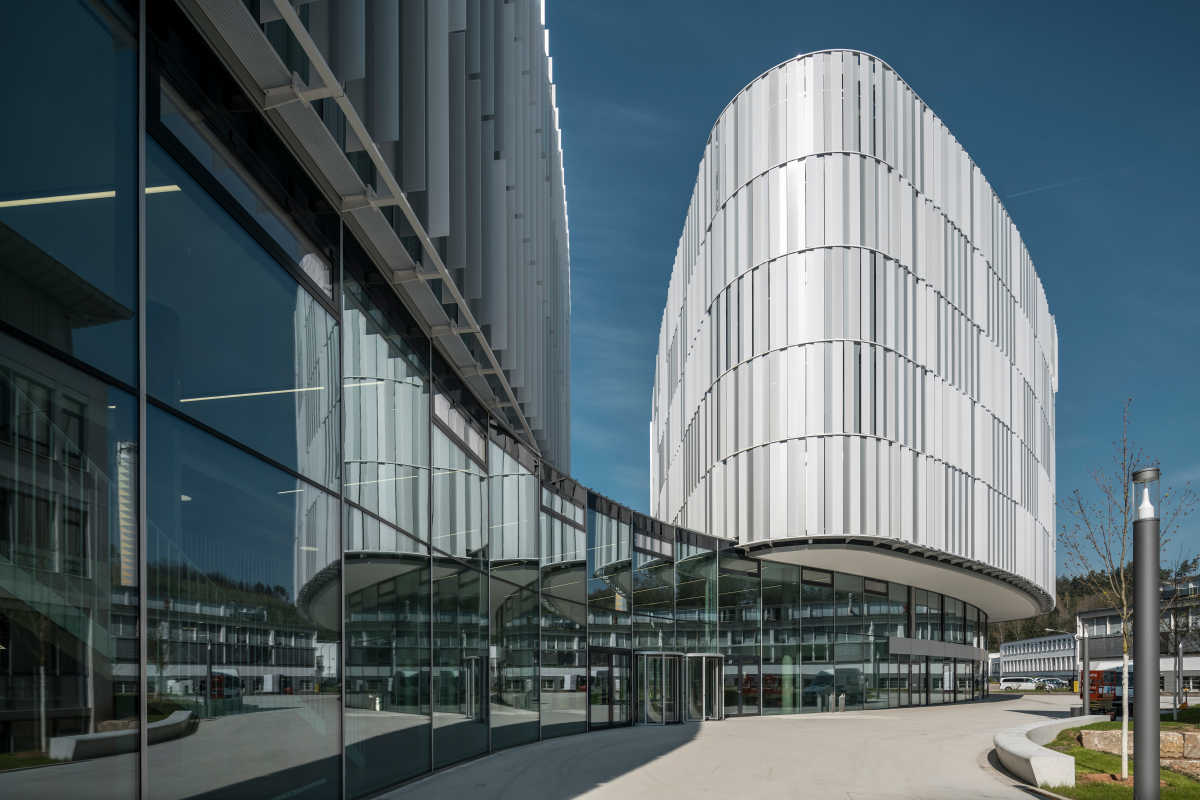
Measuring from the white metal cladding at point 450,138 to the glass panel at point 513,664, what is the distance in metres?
5.02

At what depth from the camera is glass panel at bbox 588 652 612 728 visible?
2967 centimetres

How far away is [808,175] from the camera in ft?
131

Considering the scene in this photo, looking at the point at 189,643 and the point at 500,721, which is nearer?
the point at 189,643

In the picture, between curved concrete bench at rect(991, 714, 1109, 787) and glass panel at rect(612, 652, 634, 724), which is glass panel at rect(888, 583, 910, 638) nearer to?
glass panel at rect(612, 652, 634, 724)

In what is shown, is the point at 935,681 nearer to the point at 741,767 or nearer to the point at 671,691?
the point at 671,691

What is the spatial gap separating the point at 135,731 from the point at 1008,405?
49634 mm

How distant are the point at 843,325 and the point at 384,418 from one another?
2737cm

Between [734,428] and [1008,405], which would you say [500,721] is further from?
[1008,405]

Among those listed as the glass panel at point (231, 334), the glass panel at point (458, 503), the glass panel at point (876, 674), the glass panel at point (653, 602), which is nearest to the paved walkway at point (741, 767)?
the glass panel at point (653, 602)

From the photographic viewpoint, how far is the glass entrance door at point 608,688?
1171 inches

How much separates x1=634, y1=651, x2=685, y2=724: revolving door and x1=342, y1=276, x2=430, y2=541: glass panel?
17.9 metres

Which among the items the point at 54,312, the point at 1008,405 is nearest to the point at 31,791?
the point at 54,312

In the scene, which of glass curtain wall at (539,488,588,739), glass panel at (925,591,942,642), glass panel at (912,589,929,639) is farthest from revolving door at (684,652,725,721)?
glass panel at (925,591,942,642)

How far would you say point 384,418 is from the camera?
49.7 ft
